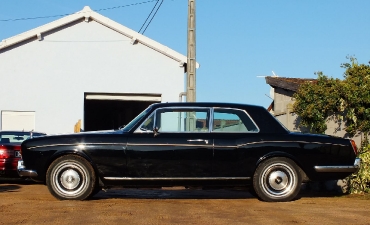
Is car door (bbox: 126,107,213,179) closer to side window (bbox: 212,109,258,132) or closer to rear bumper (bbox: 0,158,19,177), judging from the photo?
side window (bbox: 212,109,258,132)

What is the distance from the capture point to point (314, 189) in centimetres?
1270

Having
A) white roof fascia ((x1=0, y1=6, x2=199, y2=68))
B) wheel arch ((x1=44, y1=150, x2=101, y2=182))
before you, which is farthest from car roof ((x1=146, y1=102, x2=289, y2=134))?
white roof fascia ((x1=0, y1=6, x2=199, y2=68))

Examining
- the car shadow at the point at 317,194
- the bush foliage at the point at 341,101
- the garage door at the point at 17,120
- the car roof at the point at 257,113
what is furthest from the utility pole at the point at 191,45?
the garage door at the point at 17,120

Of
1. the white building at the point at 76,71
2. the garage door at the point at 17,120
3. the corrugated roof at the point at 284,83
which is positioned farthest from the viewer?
the white building at the point at 76,71

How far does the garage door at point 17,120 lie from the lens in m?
25.3

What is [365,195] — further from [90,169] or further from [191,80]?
[191,80]

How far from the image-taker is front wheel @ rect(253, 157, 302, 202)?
978cm

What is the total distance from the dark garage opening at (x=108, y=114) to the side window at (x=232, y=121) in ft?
66.8

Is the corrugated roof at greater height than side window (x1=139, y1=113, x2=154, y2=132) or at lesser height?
greater

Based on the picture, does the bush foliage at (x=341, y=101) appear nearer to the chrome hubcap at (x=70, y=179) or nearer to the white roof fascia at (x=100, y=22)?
the chrome hubcap at (x=70, y=179)

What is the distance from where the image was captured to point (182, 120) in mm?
9977

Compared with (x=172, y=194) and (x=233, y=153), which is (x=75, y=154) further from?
(x=233, y=153)

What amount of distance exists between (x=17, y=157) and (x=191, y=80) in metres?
5.31

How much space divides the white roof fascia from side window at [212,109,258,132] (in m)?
14.9
